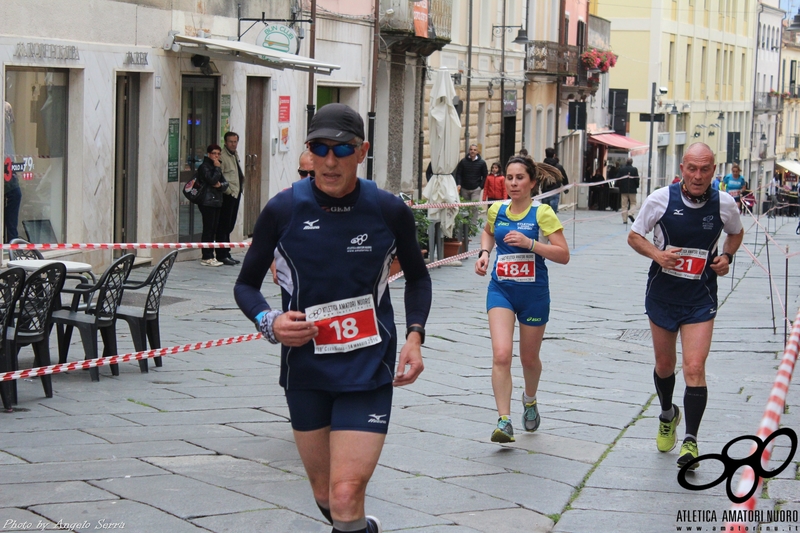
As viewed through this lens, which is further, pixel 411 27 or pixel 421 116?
pixel 421 116

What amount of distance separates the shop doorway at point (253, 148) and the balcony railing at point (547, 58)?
1945cm

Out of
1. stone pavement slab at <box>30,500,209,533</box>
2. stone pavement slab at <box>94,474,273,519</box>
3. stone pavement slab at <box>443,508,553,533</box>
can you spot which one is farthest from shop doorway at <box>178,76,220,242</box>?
stone pavement slab at <box>443,508,553,533</box>

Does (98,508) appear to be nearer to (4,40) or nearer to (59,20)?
(4,40)

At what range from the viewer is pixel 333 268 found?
3.96 metres

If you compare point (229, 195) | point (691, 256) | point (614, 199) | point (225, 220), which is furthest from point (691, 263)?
point (614, 199)

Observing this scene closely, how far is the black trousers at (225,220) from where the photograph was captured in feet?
52.0

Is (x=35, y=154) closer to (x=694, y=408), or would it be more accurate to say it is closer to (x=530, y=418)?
(x=530, y=418)

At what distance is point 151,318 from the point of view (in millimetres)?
8797

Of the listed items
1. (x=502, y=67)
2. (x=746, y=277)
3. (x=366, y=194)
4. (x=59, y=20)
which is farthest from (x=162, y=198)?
(x=502, y=67)

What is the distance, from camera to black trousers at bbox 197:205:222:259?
1554cm

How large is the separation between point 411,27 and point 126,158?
34.2 ft

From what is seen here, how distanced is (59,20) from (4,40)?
109 centimetres

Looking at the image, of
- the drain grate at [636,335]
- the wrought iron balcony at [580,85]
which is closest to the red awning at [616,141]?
the wrought iron balcony at [580,85]

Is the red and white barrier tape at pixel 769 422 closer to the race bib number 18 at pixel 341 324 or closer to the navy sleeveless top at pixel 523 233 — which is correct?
the race bib number 18 at pixel 341 324
